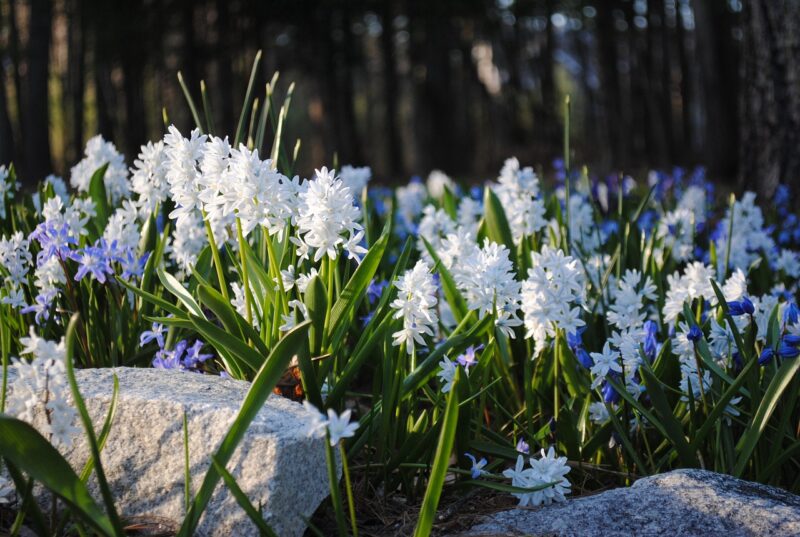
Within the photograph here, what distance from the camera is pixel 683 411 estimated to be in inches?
88.6

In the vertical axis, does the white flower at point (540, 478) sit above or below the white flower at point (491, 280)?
below

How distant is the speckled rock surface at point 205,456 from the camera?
1.65m

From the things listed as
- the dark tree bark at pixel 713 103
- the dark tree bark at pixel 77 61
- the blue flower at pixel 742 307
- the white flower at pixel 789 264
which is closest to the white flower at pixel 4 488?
the blue flower at pixel 742 307

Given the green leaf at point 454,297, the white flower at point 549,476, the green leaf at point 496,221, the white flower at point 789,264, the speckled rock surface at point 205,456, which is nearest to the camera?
the speckled rock surface at point 205,456

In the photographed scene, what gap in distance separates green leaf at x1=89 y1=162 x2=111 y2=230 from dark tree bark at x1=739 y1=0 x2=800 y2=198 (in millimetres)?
3709

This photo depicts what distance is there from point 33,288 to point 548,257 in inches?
64.3

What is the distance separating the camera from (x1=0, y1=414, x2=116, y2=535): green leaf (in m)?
1.48

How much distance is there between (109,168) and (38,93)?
8.58m

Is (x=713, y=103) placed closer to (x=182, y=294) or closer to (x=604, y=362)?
(x=604, y=362)

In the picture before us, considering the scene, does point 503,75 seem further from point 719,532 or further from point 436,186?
point 719,532

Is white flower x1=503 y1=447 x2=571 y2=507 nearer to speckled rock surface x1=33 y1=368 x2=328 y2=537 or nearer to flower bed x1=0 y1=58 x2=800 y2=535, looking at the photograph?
flower bed x1=0 y1=58 x2=800 y2=535

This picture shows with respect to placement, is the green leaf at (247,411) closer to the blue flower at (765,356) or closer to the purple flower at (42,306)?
the purple flower at (42,306)

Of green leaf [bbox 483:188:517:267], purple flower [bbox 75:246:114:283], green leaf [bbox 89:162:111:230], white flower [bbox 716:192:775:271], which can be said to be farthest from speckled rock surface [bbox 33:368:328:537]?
white flower [bbox 716:192:775:271]

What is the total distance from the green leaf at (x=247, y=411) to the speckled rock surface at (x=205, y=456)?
84mm
